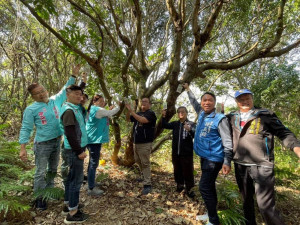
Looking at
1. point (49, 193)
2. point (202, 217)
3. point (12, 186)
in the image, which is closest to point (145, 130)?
point (202, 217)

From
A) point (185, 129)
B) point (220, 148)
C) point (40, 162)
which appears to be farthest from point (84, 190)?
point (220, 148)

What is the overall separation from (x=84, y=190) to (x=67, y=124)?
2022 mm

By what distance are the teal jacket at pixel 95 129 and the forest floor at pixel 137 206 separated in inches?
39.6

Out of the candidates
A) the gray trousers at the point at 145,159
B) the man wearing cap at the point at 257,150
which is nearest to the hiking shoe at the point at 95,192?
the gray trousers at the point at 145,159

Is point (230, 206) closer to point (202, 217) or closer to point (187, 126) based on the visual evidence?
point (202, 217)

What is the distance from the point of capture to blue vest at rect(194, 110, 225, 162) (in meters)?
2.63

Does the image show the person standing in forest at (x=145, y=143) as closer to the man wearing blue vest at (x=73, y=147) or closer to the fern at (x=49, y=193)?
the man wearing blue vest at (x=73, y=147)

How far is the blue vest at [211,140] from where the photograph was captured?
2.63m

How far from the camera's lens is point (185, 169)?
3639 millimetres

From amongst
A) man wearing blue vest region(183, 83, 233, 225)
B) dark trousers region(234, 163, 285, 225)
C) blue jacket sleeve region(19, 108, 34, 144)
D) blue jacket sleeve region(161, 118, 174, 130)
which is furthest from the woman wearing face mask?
dark trousers region(234, 163, 285, 225)

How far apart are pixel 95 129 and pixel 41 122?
0.99m

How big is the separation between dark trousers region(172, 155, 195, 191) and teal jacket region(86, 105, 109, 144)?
1.66 metres

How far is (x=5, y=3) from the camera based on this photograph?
691cm

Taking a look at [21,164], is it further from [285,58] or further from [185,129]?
[285,58]
